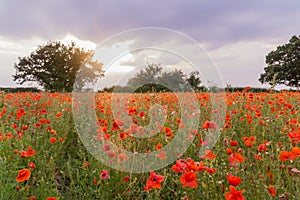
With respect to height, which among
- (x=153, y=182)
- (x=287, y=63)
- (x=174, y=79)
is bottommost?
(x=153, y=182)

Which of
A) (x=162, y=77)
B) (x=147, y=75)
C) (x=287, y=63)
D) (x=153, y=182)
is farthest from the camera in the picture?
(x=287, y=63)

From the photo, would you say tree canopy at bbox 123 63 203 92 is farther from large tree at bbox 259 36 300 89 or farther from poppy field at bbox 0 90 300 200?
large tree at bbox 259 36 300 89

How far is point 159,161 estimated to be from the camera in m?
3.00

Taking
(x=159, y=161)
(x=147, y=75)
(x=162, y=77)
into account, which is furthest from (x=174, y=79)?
(x=159, y=161)

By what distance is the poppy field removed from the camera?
200 centimetres

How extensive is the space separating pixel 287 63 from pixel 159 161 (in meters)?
30.9

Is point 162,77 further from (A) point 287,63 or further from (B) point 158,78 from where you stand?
(A) point 287,63

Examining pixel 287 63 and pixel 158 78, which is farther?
pixel 287 63

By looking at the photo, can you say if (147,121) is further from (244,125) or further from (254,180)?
(254,180)

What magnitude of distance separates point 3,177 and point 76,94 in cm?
432

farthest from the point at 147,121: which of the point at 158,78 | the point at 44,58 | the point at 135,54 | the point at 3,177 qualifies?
the point at 44,58

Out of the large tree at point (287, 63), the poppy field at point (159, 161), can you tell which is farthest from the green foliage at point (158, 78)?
the large tree at point (287, 63)

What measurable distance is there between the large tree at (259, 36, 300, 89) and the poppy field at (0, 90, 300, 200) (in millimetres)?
27151

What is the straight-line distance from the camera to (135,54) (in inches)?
134
